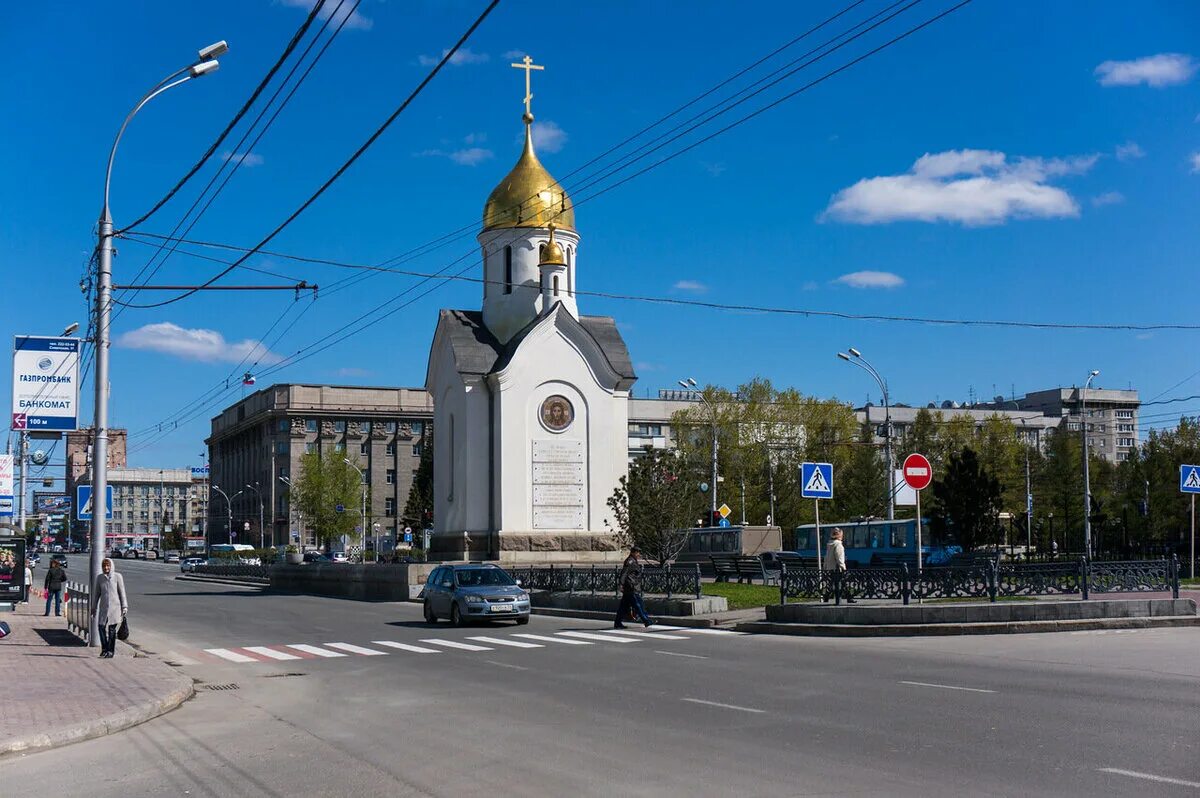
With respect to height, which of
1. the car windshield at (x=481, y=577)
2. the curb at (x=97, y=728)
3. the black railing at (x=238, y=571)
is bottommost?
the black railing at (x=238, y=571)

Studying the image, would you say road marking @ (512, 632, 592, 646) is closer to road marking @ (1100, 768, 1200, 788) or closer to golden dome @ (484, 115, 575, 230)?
road marking @ (1100, 768, 1200, 788)

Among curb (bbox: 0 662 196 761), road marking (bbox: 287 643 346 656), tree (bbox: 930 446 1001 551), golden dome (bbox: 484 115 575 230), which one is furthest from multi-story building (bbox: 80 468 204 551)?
curb (bbox: 0 662 196 761)

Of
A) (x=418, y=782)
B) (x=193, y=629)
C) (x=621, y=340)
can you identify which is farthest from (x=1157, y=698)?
(x=621, y=340)

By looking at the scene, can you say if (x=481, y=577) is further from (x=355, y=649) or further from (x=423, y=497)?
(x=423, y=497)

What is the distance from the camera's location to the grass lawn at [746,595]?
1110 inches

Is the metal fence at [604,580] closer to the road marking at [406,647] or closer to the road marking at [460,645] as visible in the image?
the road marking at [460,645]

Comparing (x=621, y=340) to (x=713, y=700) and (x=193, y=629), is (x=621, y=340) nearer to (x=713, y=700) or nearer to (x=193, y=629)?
(x=193, y=629)

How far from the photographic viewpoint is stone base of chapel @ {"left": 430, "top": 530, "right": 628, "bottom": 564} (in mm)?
44531

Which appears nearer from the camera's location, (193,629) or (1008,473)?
(193,629)

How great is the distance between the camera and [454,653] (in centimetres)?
2039

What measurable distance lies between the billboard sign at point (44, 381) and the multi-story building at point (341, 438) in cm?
8648

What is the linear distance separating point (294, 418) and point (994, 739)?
110091 mm

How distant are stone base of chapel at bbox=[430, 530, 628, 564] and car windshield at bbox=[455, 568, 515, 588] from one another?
16.6 metres

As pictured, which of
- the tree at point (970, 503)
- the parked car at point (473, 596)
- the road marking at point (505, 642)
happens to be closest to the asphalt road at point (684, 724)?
the road marking at point (505, 642)
